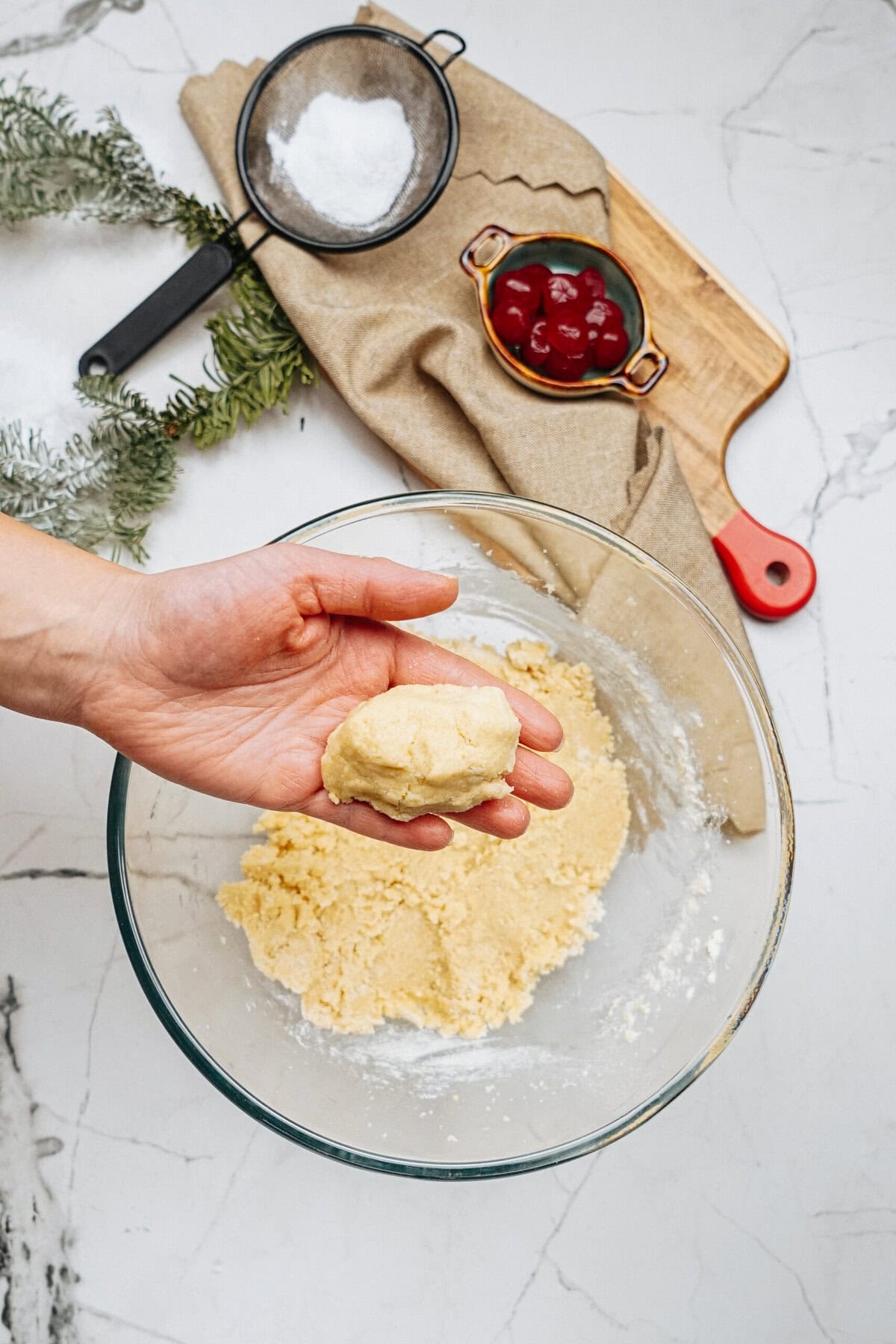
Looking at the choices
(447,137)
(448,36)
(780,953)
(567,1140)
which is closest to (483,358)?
(447,137)

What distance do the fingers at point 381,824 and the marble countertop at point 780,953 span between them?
0.50m

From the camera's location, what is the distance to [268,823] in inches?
68.1

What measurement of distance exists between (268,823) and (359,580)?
0.52m

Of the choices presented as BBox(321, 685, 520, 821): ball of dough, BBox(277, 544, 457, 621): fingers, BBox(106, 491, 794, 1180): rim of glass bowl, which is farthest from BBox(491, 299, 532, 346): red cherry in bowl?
BBox(321, 685, 520, 821): ball of dough

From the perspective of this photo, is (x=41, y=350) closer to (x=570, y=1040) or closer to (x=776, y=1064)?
(x=570, y=1040)

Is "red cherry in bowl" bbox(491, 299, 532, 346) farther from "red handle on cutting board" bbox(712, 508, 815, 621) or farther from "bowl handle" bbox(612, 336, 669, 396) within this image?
"red handle on cutting board" bbox(712, 508, 815, 621)

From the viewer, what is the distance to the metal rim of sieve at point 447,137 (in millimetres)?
1801

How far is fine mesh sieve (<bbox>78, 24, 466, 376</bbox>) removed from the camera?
1813mm

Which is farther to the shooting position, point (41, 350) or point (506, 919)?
point (41, 350)

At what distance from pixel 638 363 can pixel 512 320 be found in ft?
0.75

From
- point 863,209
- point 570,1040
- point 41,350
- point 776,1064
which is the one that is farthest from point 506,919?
point 863,209

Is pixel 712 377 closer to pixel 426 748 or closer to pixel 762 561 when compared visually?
pixel 762 561

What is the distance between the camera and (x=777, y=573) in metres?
1.84

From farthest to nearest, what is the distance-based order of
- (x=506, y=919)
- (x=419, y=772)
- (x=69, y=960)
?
(x=69, y=960) < (x=506, y=919) < (x=419, y=772)
